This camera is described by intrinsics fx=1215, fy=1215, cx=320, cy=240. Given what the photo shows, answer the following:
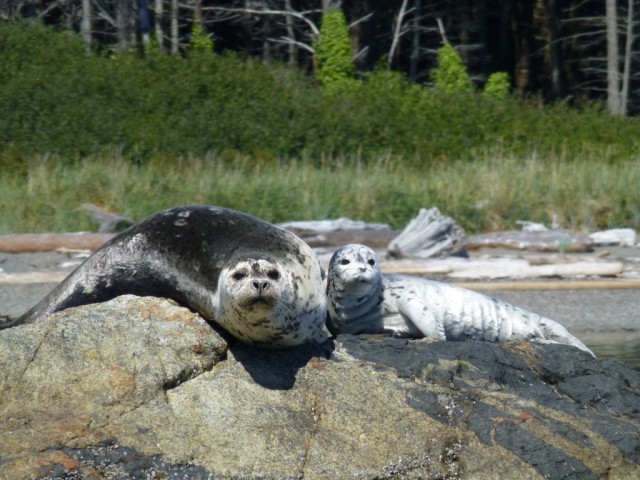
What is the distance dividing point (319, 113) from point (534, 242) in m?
12.3

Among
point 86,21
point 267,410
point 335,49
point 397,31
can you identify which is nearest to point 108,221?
point 267,410

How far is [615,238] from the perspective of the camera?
1348 cm

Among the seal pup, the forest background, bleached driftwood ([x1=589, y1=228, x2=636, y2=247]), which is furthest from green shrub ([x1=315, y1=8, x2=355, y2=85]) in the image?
the seal pup

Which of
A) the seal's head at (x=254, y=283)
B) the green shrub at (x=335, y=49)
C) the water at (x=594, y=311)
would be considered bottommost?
the water at (x=594, y=311)

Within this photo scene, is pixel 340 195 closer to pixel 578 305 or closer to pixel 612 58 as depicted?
pixel 578 305

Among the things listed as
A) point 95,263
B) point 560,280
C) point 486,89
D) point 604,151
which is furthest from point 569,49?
point 95,263

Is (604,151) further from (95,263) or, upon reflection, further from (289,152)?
(95,263)

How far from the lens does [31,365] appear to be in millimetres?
4586

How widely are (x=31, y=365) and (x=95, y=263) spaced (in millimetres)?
846

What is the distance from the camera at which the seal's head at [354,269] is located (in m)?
5.49

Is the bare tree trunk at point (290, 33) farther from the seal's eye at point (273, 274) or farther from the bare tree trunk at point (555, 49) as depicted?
the seal's eye at point (273, 274)

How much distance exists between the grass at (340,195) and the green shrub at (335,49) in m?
13.5

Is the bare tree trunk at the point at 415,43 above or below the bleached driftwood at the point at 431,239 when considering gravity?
above

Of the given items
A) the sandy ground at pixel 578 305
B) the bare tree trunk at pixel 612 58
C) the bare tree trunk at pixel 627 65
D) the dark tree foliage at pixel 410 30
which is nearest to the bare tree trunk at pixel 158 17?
the dark tree foliage at pixel 410 30
